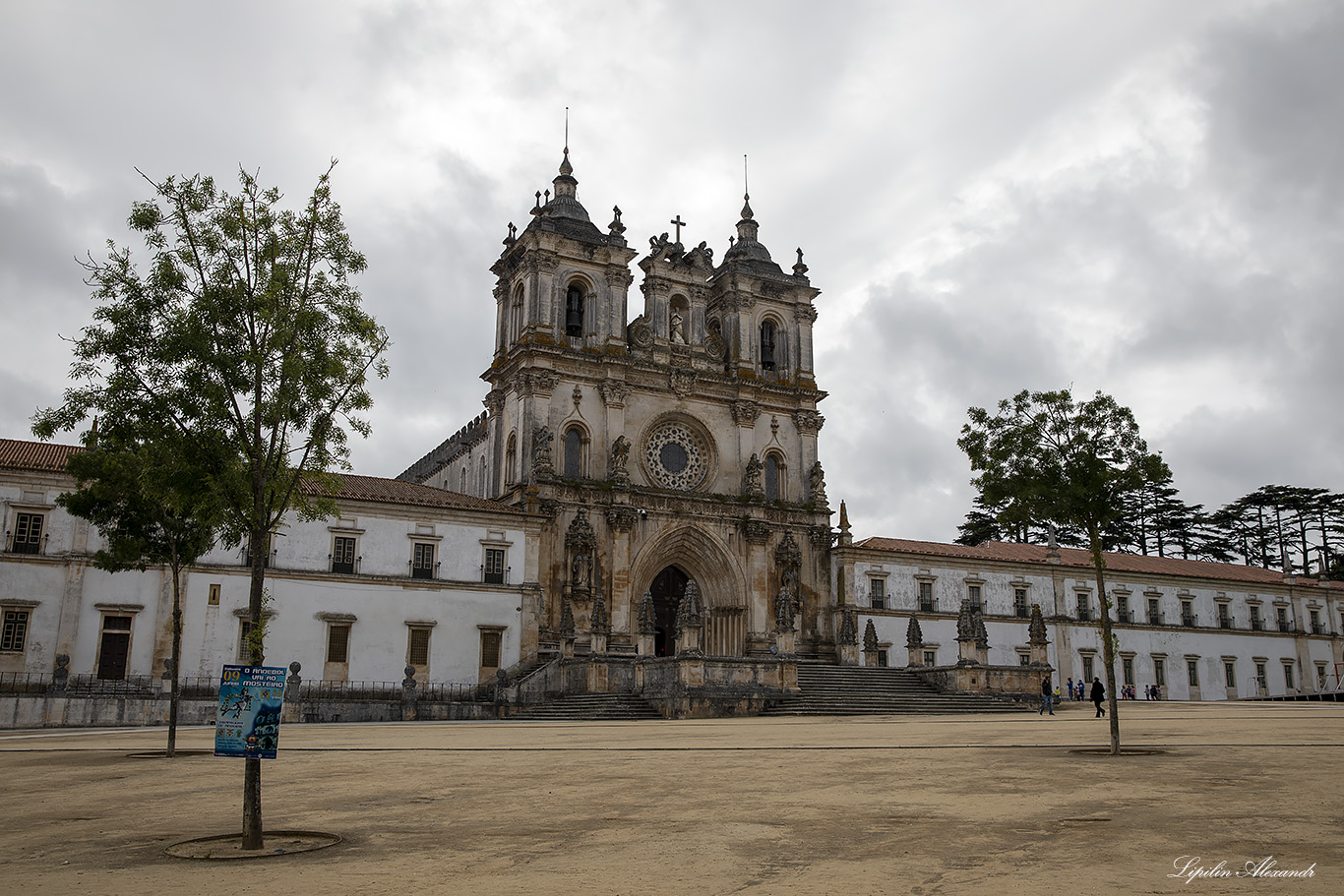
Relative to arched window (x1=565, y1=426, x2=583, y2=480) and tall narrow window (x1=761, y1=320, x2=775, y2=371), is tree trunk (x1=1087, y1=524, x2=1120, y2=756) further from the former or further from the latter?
tall narrow window (x1=761, y1=320, x2=775, y2=371)

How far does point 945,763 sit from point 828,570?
112 ft

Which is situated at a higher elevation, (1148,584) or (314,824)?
(1148,584)

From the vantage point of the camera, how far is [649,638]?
40625mm

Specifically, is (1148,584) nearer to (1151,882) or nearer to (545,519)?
(545,519)

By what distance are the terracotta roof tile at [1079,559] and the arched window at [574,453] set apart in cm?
1480

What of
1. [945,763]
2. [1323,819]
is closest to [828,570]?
[945,763]

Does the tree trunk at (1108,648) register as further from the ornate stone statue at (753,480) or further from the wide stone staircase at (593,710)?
the ornate stone statue at (753,480)

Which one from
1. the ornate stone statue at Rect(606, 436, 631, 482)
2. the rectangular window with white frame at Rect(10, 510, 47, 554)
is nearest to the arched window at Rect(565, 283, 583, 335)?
the ornate stone statue at Rect(606, 436, 631, 482)

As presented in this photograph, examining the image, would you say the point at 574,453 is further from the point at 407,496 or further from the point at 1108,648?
the point at 1108,648

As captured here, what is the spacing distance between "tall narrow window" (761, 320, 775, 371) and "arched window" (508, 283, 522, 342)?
12.2 m

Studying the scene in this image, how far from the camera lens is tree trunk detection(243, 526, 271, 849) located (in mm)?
9297

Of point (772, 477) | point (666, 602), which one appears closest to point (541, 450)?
point (666, 602)

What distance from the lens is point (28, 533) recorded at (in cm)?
3412

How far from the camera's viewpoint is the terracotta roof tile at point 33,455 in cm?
3438
